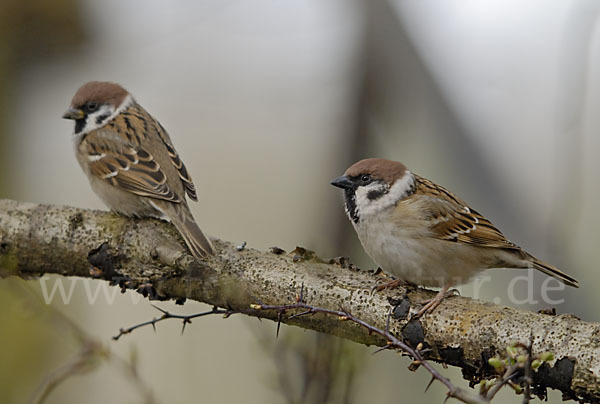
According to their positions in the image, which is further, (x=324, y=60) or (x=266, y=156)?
(x=266, y=156)

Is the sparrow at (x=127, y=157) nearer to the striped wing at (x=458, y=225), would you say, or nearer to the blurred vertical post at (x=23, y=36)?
the striped wing at (x=458, y=225)

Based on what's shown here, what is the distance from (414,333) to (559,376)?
1.66ft

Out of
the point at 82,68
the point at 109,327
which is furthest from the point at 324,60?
the point at 109,327

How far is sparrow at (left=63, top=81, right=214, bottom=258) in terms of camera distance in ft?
11.4

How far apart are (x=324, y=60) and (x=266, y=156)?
1.91 meters

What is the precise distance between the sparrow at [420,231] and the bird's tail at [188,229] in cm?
66

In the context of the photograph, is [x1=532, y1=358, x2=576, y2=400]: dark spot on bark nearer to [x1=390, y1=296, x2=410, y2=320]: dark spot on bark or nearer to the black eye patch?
[x1=390, y1=296, x2=410, y2=320]: dark spot on bark

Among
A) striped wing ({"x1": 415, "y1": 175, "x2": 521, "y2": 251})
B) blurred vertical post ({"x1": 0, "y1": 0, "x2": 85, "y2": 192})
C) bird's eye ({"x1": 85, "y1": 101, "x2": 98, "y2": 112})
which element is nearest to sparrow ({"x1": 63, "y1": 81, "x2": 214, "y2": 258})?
bird's eye ({"x1": 85, "y1": 101, "x2": 98, "y2": 112})

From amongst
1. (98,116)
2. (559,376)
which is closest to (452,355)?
(559,376)

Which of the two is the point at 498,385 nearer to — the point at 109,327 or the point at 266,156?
the point at 109,327

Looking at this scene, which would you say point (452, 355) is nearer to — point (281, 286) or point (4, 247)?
point (281, 286)

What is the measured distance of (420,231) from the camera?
2.98m

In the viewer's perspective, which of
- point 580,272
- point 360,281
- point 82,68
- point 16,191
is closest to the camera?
point 360,281

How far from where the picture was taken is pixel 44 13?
20.0 feet
